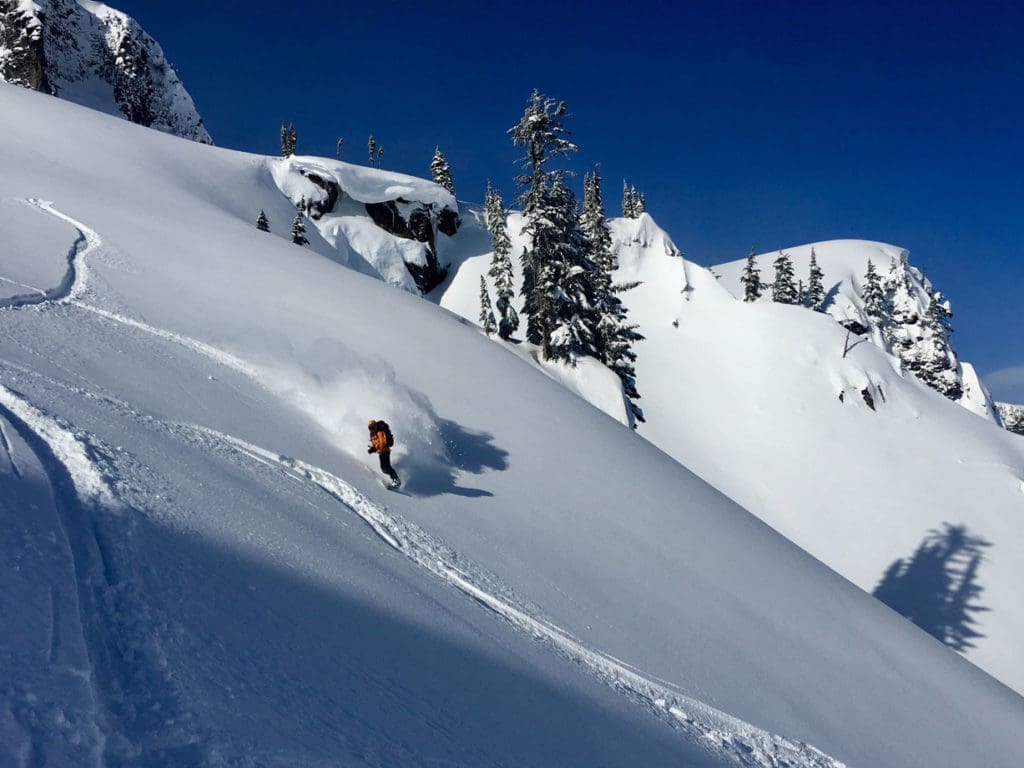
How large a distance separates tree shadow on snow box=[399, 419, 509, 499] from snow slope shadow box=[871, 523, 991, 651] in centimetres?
3056

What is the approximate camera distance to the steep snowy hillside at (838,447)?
118ft

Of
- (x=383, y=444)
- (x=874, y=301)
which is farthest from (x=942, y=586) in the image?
(x=874, y=301)

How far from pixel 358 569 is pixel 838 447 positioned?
48420 mm

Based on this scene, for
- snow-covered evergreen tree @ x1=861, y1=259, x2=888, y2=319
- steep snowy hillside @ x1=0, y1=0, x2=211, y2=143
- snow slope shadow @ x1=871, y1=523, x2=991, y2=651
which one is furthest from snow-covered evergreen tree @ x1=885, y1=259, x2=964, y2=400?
steep snowy hillside @ x1=0, y1=0, x2=211, y2=143

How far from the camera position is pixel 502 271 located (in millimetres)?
56531

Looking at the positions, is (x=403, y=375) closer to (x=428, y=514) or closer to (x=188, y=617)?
(x=428, y=514)

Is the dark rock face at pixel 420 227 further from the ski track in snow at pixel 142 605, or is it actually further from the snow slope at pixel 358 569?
the ski track in snow at pixel 142 605

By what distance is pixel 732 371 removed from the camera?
53.4 meters

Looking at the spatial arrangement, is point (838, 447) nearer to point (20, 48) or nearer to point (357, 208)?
point (357, 208)

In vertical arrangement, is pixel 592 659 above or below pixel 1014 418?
below

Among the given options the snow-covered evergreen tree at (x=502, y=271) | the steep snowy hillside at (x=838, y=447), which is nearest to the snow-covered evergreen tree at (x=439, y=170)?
the snow-covered evergreen tree at (x=502, y=271)

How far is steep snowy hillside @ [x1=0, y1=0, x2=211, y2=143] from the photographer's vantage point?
302 ft

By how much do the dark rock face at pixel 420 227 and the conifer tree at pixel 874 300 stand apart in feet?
216

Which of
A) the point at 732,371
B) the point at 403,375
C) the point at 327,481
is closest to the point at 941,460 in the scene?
the point at 732,371
